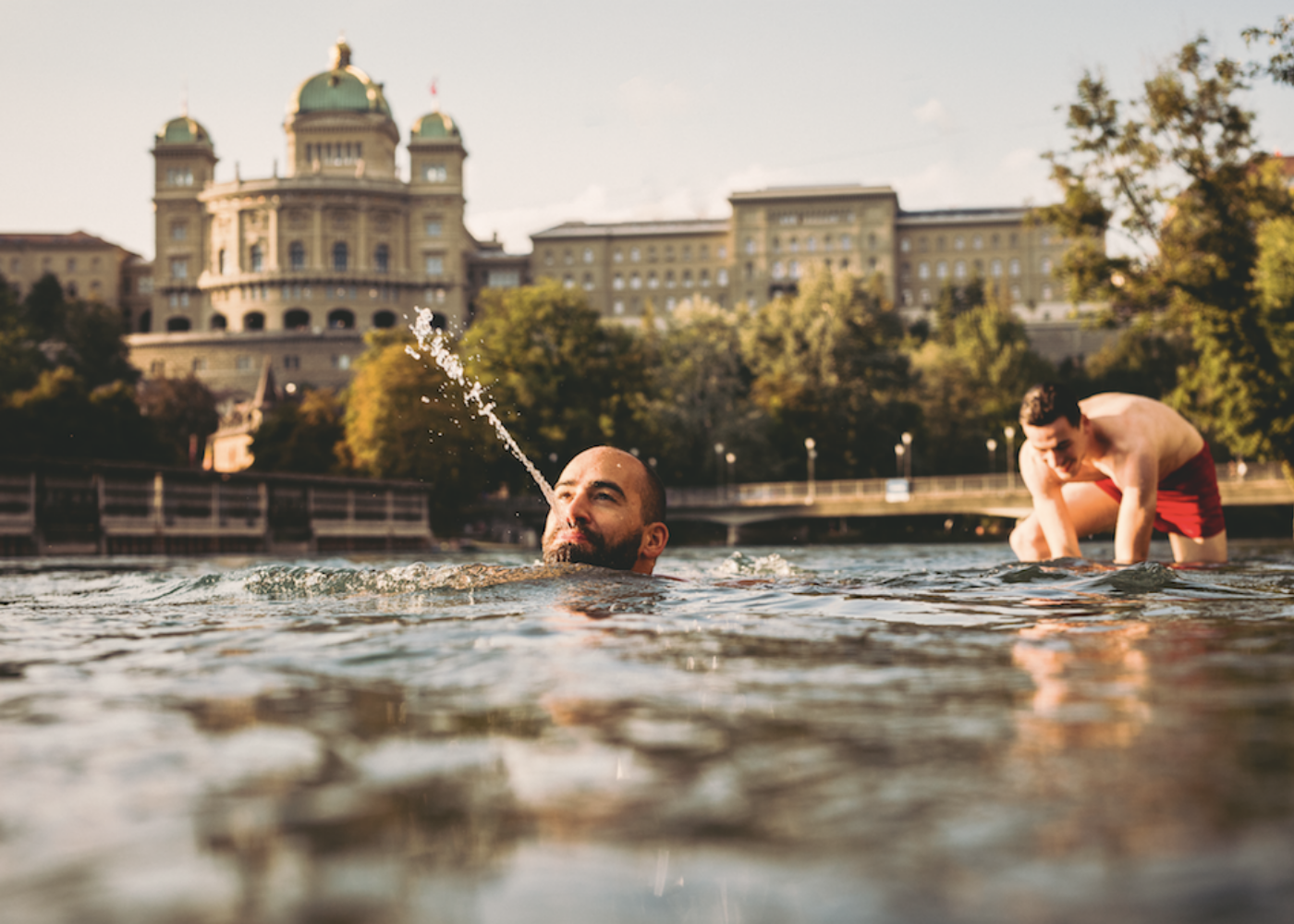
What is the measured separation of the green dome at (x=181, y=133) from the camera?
13462cm

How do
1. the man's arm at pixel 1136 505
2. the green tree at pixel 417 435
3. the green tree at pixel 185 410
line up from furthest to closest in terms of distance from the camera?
the green tree at pixel 185 410, the green tree at pixel 417 435, the man's arm at pixel 1136 505

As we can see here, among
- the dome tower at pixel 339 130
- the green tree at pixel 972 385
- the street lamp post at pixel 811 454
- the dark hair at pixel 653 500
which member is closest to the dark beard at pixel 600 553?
the dark hair at pixel 653 500

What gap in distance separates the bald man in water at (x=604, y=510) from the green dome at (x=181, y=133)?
5513 inches

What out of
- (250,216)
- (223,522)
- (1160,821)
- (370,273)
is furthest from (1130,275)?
(250,216)

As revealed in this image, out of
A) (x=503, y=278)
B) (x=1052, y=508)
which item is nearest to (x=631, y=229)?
(x=503, y=278)

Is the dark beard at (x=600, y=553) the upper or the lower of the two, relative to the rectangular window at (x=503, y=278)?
lower

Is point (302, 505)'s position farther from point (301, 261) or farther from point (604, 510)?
point (301, 261)

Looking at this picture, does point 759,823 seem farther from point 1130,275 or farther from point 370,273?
point 370,273

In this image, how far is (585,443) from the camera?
5844 centimetres

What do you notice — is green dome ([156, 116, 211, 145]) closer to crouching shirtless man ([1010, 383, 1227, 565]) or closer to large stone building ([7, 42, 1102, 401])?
large stone building ([7, 42, 1102, 401])

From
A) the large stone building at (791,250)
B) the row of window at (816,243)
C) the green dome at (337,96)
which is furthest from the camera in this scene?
the large stone building at (791,250)

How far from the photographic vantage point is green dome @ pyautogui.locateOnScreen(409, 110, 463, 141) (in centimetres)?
13200

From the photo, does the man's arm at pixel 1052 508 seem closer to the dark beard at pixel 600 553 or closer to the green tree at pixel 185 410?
the dark beard at pixel 600 553

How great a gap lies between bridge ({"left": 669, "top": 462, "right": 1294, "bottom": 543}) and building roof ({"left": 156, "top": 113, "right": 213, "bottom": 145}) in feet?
307
